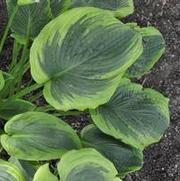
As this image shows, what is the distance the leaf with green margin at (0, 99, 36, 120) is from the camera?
1440 mm

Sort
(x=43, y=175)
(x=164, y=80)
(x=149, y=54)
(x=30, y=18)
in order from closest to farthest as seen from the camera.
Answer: (x=43, y=175) → (x=30, y=18) → (x=149, y=54) → (x=164, y=80)

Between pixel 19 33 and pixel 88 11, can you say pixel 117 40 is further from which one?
pixel 19 33

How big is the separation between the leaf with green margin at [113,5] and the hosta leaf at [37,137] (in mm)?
322

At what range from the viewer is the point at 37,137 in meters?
1.29

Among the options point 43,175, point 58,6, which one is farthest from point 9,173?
point 58,6

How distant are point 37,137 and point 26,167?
0.15 m

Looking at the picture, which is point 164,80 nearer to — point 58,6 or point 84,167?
point 58,6

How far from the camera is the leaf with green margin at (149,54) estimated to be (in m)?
1.45

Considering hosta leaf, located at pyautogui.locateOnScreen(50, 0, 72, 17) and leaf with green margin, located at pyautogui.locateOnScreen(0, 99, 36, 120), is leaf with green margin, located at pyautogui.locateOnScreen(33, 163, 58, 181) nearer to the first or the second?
leaf with green margin, located at pyautogui.locateOnScreen(0, 99, 36, 120)

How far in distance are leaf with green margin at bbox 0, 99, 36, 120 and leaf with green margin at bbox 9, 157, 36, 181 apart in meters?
0.14

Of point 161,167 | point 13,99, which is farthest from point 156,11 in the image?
point 13,99

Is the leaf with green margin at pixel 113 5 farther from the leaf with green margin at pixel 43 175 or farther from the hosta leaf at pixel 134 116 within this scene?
the leaf with green margin at pixel 43 175

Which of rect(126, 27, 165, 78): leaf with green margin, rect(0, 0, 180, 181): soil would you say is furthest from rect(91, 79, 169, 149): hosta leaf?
rect(0, 0, 180, 181): soil

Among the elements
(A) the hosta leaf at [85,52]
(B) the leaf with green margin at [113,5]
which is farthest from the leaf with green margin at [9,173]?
(B) the leaf with green margin at [113,5]
